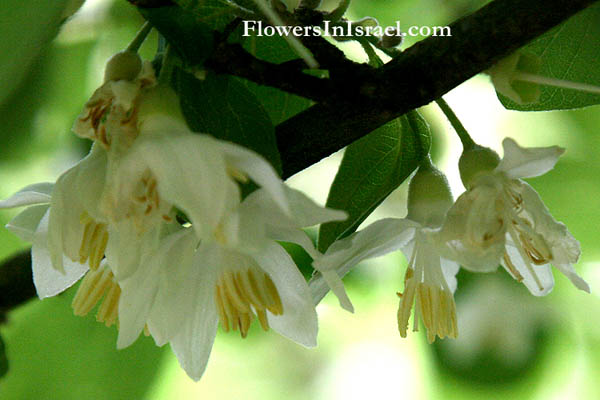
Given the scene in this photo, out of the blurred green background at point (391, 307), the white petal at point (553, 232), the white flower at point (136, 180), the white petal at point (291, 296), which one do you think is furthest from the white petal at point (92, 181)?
the blurred green background at point (391, 307)

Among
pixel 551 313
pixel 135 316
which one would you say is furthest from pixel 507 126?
pixel 135 316

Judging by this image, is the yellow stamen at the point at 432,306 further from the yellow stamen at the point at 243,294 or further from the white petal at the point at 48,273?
the white petal at the point at 48,273

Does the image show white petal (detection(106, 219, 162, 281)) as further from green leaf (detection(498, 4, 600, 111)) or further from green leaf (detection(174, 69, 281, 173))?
green leaf (detection(498, 4, 600, 111))

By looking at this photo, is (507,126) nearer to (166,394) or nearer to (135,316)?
(166,394)

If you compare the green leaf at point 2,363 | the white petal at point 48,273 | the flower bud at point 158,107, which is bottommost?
the green leaf at point 2,363

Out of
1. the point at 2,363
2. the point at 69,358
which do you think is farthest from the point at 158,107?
the point at 69,358

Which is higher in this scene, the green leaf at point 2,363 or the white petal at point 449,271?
the green leaf at point 2,363
